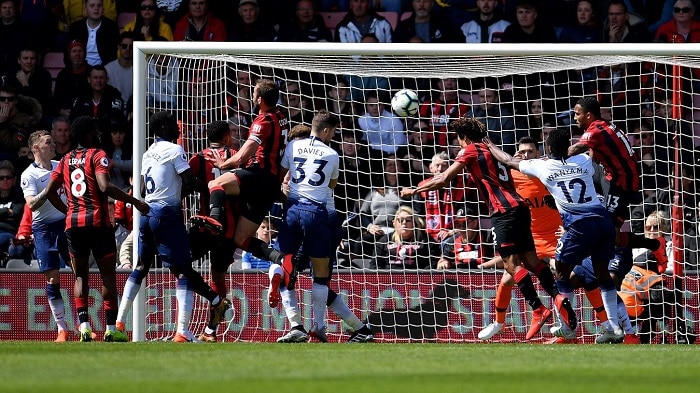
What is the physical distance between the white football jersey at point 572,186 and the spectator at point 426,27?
5566 millimetres

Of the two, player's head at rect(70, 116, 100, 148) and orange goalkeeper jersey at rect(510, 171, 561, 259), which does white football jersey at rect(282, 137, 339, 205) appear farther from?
orange goalkeeper jersey at rect(510, 171, 561, 259)

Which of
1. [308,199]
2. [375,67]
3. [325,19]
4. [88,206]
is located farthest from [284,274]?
[325,19]

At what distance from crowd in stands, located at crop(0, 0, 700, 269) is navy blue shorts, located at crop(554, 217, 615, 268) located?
2021 millimetres

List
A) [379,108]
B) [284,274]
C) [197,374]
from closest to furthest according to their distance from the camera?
[197,374], [284,274], [379,108]

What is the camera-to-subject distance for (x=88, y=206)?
11812 mm

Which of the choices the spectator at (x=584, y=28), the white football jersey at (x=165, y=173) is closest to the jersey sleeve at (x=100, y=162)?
the white football jersey at (x=165, y=173)

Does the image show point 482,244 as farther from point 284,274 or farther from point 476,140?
point 284,274

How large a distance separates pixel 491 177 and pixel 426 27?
5550 mm

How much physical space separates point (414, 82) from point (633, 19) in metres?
3.51

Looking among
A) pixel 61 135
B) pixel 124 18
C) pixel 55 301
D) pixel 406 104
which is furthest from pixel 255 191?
pixel 124 18

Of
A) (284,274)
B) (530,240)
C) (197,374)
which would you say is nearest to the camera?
(197,374)

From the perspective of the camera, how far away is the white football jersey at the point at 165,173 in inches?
451

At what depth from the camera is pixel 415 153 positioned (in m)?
15.0

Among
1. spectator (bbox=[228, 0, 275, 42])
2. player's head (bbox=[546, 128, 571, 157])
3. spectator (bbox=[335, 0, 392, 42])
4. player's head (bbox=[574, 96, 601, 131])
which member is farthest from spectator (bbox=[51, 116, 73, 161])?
player's head (bbox=[546, 128, 571, 157])
